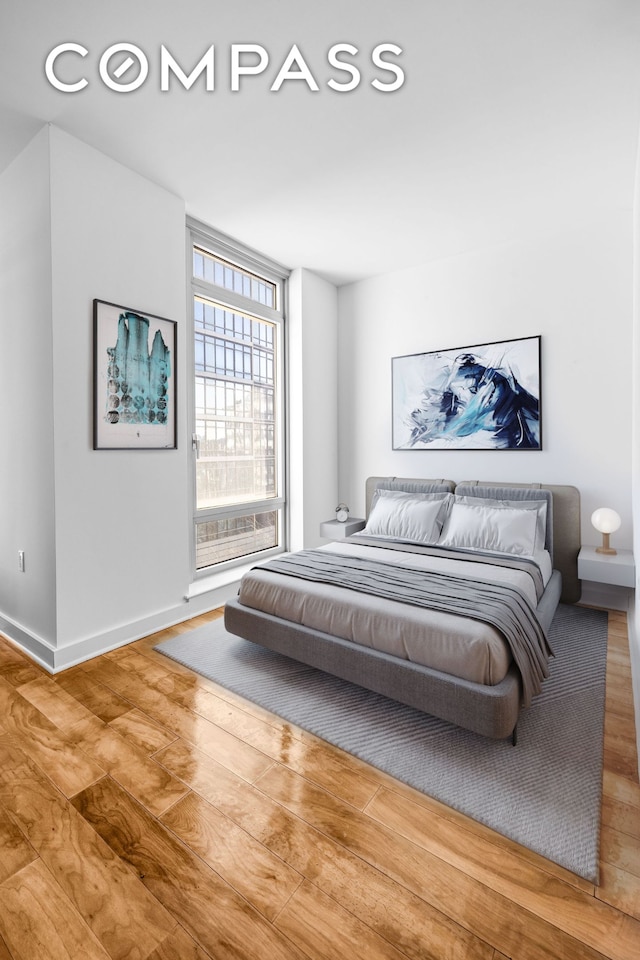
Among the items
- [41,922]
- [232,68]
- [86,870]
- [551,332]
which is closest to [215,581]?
[86,870]

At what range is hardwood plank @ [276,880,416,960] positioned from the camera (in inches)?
43.1

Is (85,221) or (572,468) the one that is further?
(572,468)

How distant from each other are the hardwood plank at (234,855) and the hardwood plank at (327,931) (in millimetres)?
40

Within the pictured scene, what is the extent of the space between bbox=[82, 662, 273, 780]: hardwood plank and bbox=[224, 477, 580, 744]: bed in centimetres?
55

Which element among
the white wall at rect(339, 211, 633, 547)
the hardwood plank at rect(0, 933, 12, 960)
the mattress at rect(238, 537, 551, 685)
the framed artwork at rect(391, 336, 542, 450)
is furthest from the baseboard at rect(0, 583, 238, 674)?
the framed artwork at rect(391, 336, 542, 450)

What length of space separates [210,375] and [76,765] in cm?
276

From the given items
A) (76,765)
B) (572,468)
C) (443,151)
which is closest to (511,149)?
(443,151)

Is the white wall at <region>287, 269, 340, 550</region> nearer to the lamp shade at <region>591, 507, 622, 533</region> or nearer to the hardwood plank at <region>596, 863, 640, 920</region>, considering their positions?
the lamp shade at <region>591, 507, 622, 533</region>

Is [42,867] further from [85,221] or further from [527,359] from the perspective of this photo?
[527,359]

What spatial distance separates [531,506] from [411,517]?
2.93 ft

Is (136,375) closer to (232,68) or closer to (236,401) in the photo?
(236,401)

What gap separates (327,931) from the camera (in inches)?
45.0

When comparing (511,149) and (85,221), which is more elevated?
(511,149)

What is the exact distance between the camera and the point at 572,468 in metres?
3.44
